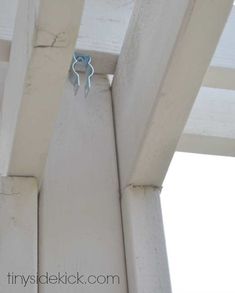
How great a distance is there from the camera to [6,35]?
138 centimetres

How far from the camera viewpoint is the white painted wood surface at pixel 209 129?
1.53 m

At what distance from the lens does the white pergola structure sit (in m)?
1.04

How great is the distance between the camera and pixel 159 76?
113 centimetres

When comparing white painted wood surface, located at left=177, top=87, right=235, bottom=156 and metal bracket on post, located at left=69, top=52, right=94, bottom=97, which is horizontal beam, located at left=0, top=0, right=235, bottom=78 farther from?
white painted wood surface, located at left=177, top=87, right=235, bottom=156

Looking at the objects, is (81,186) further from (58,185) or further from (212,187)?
(212,187)

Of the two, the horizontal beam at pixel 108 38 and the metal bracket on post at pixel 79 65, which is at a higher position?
the horizontal beam at pixel 108 38

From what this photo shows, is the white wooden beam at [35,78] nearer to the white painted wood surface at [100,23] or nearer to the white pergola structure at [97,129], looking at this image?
the white pergola structure at [97,129]

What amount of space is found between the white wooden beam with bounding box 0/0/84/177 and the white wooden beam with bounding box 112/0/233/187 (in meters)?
0.19

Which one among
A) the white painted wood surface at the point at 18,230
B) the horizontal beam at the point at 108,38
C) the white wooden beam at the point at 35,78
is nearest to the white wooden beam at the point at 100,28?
the horizontal beam at the point at 108,38

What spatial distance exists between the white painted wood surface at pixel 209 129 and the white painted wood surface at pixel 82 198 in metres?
0.23

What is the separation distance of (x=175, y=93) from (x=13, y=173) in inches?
14.8

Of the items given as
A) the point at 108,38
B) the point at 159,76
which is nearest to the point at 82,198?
the point at 159,76


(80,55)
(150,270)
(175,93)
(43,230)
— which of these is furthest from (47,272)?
(80,55)

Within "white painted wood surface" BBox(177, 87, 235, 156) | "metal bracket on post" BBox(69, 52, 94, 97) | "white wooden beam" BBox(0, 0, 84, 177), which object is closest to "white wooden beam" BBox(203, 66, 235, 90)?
"white painted wood surface" BBox(177, 87, 235, 156)
